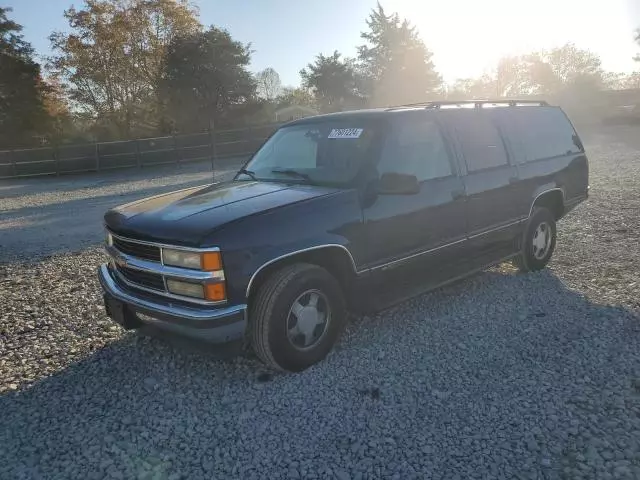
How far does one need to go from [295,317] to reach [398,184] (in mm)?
1253

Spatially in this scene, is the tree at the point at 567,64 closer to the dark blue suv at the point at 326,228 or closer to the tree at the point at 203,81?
the tree at the point at 203,81

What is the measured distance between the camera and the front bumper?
324 cm

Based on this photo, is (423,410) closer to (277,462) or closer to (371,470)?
(371,470)

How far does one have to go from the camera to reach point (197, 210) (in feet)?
12.0

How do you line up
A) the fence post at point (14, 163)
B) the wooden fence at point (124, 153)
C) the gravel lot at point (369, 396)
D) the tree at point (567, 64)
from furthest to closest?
the tree at point (567, 64)
the wooden fence at point (124, 153)
the fence post at point (14, 163)
the gravel lot at point (369, 396)

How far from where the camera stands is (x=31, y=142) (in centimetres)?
2930

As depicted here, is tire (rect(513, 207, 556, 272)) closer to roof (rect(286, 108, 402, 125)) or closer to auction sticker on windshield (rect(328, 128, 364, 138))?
roof (rect(286, 108, 402, 125))

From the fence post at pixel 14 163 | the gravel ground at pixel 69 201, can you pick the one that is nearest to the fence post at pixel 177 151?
the gravel ground at pixel 69 201

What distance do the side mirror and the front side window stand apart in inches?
7.6

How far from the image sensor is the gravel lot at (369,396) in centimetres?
276

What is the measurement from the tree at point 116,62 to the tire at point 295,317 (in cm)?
3270

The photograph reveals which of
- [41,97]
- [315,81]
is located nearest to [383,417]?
[41,97]

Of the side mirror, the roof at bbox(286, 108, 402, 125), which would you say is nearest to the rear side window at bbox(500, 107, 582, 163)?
the roof at bbox(286, 108, 402, 125)

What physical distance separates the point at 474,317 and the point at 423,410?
5.28 ft
